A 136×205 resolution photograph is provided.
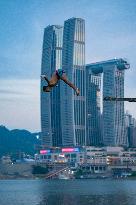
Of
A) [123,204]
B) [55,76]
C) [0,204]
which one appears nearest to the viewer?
[55,76]

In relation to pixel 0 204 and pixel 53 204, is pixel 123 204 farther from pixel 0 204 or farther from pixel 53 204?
pixel 0 204

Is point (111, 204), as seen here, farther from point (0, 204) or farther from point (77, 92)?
point (77, 92)

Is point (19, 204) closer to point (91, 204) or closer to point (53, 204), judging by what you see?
point (53, 204)

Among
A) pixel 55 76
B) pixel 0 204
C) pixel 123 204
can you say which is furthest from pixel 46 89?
pixel 0 204

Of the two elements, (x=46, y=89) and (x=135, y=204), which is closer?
(x=46, y=89)

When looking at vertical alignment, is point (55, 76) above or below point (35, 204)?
above

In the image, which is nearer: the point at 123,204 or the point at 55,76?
the point at 55,76

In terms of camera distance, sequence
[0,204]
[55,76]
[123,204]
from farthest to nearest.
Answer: [0,204], [123,204], [55,76]

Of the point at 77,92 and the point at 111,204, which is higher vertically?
the point at 77,92
